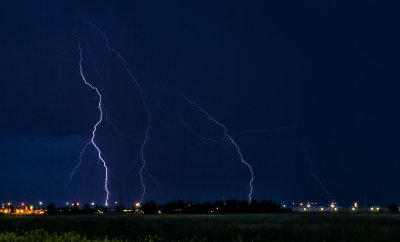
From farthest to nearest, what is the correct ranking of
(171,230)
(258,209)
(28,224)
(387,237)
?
(258,209), (28,224), (171,230), (387,237)

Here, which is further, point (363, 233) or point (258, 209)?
point (258, 209)

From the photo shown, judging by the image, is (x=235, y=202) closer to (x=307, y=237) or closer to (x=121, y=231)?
(x=121, y=231)

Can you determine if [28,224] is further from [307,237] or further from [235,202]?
[235,202]

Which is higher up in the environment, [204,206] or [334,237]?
[204,206]

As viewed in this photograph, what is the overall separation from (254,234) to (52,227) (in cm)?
1637

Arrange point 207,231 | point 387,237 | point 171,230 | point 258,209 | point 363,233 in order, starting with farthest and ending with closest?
point 258,209 → point 171,230 → point 207,231 → point 363,233 → point 387,237

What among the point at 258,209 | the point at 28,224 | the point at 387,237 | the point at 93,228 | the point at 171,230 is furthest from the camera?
the point at 258,209

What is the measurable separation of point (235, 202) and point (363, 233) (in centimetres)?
6921

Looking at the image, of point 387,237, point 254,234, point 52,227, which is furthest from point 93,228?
point 387,237

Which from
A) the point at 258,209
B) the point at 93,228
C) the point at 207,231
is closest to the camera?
the point at 207,231

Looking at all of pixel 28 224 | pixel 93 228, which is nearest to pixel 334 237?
pixel 93 228

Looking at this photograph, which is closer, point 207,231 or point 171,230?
point 207,231

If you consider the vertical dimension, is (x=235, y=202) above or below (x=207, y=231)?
above

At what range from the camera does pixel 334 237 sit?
30.5m
